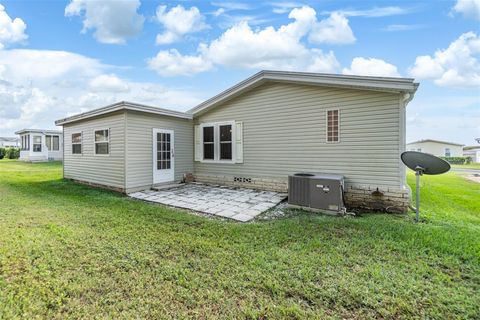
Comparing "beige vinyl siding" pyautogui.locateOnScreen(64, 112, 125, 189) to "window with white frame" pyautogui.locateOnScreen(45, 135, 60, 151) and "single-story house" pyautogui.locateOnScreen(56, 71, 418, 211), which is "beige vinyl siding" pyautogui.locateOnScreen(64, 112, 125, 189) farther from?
"window with white frame" pyautogui.locateOnScreen(45, 135, 60, 151)

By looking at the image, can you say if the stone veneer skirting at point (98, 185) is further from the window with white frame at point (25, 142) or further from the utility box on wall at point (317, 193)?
the window with white frame at point (25, 142)

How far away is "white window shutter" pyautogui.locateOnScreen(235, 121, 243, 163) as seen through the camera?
314 inches

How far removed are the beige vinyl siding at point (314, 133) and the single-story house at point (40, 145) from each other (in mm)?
19914

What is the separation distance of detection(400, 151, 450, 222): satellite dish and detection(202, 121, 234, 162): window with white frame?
16.7 ft

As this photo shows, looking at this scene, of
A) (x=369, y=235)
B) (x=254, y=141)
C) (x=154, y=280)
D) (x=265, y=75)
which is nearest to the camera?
(x=154, y=280)

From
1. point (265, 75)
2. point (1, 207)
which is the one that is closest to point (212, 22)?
point (265, 75)

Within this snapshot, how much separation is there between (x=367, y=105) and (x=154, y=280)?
Answer: 585cm

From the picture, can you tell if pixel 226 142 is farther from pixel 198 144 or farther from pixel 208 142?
pixel 198 144

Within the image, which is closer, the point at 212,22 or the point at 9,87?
the point at 212,22

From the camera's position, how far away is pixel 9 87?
2005cm

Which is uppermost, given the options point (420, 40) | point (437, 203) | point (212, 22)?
point (212, 22)

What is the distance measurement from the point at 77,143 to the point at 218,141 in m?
5.90

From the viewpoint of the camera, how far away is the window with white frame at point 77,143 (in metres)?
9.30

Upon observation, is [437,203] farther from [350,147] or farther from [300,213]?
[300,213]
